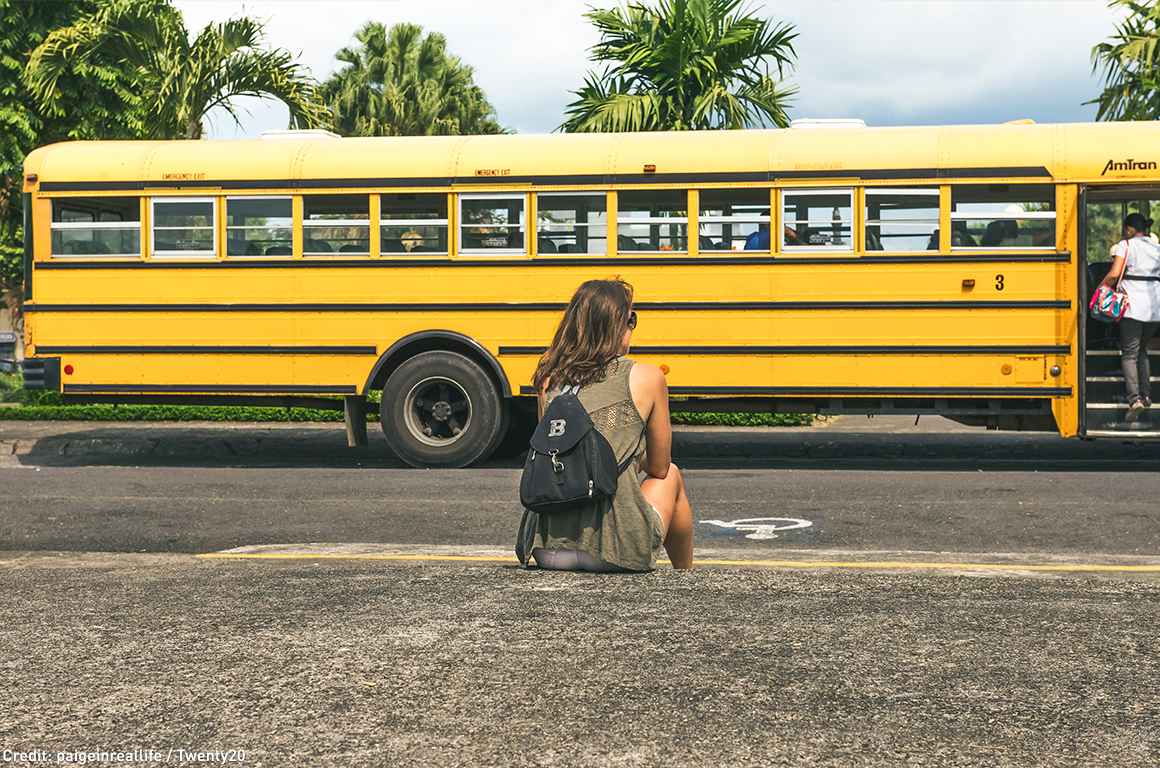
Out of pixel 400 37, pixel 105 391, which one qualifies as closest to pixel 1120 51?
pixel 105 391

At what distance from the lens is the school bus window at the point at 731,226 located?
12305mm

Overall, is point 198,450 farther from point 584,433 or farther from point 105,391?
point 584,433

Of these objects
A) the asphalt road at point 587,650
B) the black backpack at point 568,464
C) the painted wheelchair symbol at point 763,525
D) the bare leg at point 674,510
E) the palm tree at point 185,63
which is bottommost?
the painted wheelchair symbol at point 763,525

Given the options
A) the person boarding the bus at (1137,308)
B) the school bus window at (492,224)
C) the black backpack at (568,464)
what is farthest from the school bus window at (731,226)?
the black backpack at (568,464)

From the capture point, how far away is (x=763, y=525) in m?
8.81

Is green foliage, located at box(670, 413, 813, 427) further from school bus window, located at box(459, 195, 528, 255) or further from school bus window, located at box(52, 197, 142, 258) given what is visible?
school bus window, located at box(52, 197, 142, 258)

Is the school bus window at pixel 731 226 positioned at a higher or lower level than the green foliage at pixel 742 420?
higher

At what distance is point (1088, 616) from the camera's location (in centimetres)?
495

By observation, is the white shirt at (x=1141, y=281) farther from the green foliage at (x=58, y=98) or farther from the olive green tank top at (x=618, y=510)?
the green foliage at (x=58, y=98)

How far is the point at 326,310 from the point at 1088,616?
29.4ft

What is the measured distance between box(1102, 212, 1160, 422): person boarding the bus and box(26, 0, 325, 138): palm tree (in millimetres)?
11740

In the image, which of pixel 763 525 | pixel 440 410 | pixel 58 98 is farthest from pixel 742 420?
pixel 58 98

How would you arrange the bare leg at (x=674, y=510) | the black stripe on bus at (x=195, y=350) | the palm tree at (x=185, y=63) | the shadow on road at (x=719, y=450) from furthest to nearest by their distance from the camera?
the palm tree at (x=185, y=63)
the shadow on road at (x=719, y=450)
the black stripe on bus at (x=195, y=350)
the bare leg at (x=674, y=510)

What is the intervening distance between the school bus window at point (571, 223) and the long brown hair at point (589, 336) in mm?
6910
